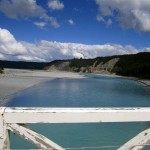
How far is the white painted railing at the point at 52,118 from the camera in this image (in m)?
2.83

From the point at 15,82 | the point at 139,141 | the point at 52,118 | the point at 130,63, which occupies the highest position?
the point at 130,63

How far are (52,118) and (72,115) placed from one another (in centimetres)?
20

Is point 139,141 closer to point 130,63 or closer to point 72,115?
point 72,115

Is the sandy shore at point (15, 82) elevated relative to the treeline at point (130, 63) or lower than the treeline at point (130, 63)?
lower

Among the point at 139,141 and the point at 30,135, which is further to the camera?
the point at 139,141

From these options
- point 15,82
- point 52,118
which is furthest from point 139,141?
point 15,82

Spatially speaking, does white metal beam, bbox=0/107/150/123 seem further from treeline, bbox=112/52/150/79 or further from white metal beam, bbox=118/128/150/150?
treeline, bbox=112/52/150/79

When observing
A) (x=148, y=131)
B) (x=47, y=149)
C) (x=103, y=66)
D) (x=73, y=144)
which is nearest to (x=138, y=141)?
(x=148, y=131)

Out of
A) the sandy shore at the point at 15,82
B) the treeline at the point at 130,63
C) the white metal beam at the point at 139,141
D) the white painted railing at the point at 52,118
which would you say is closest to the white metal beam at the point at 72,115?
the white painted railing at the point at 52,118

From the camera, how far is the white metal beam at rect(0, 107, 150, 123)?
2.84 m

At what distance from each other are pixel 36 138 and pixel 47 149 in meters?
0.16

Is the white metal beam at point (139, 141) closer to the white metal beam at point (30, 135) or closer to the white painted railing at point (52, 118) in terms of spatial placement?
the white painted railing at point (52, 118)

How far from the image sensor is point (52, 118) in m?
2.89

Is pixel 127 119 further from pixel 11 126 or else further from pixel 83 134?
pixel 83 134
